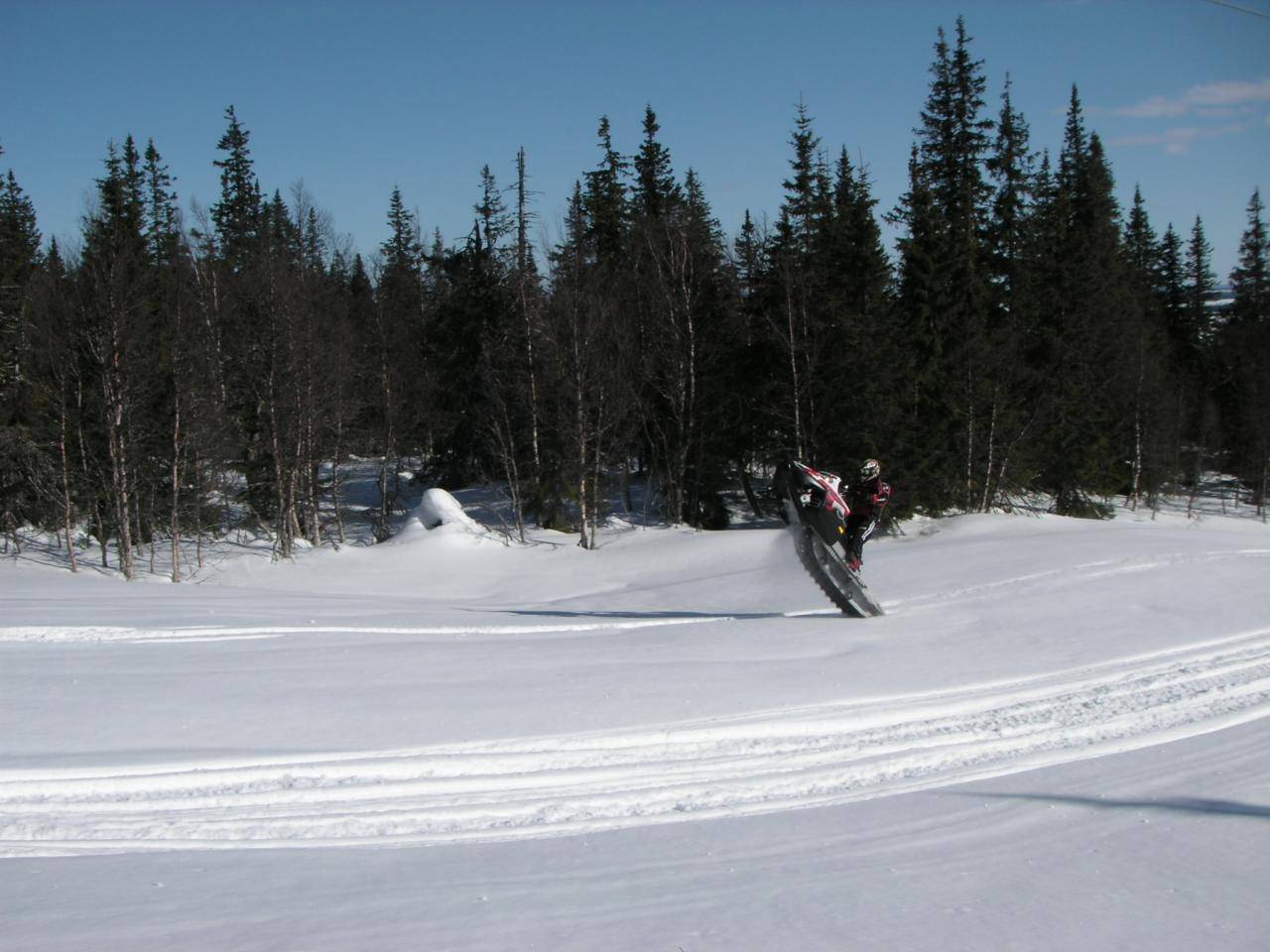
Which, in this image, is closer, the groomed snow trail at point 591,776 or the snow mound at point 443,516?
the groomed snow trail at point 591,776

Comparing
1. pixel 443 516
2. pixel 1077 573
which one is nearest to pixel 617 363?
pixel 443 516

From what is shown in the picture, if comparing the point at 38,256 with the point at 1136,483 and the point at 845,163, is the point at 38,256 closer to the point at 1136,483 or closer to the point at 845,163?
the point at 845,163

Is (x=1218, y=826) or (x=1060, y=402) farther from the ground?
(x=1060, y=402)

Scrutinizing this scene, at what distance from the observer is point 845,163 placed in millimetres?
34969

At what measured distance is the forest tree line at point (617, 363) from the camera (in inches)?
1105

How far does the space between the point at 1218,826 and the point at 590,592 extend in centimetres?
1685

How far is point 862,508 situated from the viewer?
1275 cm

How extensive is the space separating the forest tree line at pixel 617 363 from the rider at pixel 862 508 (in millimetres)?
16771

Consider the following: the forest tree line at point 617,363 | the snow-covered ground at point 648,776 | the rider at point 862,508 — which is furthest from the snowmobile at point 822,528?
the forest tree line at point 617,363

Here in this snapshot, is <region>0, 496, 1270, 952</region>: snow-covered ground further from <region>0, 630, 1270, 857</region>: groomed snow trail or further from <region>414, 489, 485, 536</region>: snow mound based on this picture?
<region>414, 489, 485, 536</region>: snow mound

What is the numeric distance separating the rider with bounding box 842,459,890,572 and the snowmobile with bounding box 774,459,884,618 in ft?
0.48

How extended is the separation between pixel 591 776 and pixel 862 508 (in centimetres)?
747

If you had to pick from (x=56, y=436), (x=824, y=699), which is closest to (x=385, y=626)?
(x=824, y=699)

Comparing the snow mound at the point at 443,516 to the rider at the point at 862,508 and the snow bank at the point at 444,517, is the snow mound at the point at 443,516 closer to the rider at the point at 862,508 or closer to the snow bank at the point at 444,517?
the snow bank at the point at 444,517
